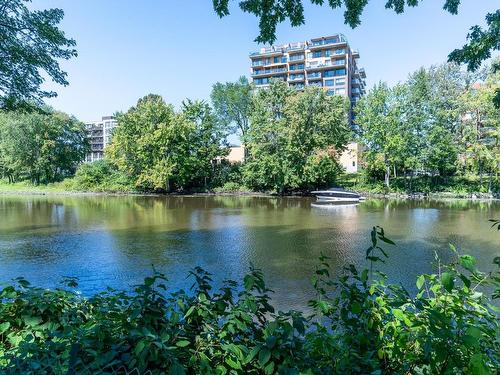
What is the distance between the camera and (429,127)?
40.7 meters

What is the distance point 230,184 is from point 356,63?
53.2m

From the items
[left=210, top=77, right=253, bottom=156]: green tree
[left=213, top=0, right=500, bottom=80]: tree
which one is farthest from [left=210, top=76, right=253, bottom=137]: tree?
[left=213, top=0, right=500, bottom=80]: tree

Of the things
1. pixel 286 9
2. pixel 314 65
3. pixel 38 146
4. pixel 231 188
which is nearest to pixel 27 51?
pixel 286 9

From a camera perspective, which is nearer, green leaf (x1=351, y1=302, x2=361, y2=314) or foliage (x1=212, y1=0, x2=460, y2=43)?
green leaf (x1=351, y1=302, x2=361, y2=314)

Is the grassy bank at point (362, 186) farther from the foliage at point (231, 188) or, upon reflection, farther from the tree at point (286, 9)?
the tree at point (286, 9)

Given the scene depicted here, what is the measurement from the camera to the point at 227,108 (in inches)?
2111

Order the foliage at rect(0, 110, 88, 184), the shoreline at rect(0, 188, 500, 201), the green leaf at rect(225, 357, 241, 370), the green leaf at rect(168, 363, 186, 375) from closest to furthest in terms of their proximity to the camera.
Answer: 1. the green leaf at rect(168, 363, 186, 375)
2. the green leaf at rect(225, 357, 241, 370)
3. the shoreline at rect(0, 188, 500, 201)
4. the foliage at rect(0, 110, 88, 184)

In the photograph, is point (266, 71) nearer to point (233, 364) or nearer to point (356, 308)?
→ point (356, 308)

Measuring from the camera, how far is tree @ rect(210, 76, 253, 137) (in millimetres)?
52009

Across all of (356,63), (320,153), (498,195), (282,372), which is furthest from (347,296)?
(356,63)

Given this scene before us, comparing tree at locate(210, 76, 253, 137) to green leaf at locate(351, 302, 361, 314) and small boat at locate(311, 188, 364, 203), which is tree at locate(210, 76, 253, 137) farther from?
green leaf at locate(351, 302, 361, 314)

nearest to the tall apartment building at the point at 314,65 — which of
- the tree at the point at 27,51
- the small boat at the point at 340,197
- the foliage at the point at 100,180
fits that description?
the foliage at the point at 100,180

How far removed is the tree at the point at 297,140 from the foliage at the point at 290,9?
114 feet

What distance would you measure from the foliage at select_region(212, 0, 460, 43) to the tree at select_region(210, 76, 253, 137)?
154 feet
